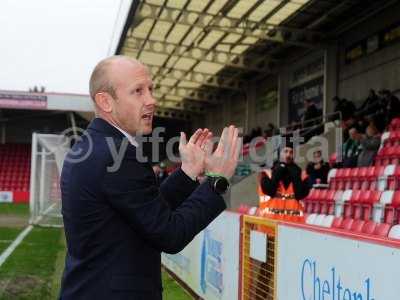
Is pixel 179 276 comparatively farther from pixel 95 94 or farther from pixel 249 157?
pixel 249 157

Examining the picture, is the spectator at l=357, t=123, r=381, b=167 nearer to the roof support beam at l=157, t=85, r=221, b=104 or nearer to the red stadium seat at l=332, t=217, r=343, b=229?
the red stadium seat at l=332, t=217, r=343, b=229

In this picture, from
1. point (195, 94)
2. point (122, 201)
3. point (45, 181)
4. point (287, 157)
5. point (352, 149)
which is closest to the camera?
point (122, 201)

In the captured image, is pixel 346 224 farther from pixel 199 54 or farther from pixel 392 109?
pixel 199 54

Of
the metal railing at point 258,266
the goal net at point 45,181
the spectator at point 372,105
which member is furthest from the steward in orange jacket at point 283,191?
the goal net at point 45,181

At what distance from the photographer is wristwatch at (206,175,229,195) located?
2.13 m

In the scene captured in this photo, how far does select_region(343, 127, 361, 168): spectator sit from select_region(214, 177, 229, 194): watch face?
1177cm

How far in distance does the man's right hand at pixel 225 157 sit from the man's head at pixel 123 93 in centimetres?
24

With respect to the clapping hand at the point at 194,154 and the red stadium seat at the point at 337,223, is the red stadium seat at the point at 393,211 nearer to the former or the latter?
the red stadium seat at the point at 337,223

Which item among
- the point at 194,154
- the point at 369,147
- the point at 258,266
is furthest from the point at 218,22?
the point at 194,154

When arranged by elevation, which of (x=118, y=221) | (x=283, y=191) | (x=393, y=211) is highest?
(x=118, y=221)

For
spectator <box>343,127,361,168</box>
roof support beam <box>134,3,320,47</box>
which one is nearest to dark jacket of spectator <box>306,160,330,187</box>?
spectator <box>343,127,361,168</box>

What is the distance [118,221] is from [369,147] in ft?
37.4

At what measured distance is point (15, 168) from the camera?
43.1m

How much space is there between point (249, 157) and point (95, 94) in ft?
68.9
